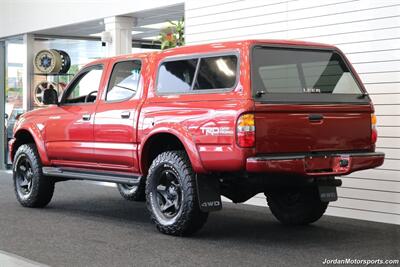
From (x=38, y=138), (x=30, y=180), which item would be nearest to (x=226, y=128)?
(x=38, y=138)

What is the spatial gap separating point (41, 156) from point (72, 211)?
0.82 m

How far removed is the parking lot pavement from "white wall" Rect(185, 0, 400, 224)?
28 centimetres

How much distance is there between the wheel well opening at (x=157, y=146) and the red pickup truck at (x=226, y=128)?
0.01 metres

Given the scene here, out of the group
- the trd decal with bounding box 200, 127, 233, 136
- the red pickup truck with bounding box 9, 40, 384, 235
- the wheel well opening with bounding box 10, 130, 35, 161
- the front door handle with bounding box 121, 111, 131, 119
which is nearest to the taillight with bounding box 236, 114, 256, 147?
the red pickup truck with bounding box 9, 40, 384, 235

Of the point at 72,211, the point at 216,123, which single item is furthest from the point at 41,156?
the point at 216,123

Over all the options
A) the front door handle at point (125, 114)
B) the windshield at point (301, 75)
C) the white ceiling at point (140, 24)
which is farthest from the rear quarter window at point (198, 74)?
the white ceiling at point (140, 24)

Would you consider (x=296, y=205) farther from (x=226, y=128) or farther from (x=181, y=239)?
(x=226, y=128)

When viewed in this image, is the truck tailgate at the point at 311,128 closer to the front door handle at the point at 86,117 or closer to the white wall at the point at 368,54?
the white wall at the point at 368,54

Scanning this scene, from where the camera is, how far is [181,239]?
6.54 metres

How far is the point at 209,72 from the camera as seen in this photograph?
256 inches

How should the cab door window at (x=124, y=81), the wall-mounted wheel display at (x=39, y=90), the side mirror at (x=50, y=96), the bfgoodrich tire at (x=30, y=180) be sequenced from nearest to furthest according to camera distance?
the cab door window at (x=124, y=81), the side mirror at (x=50, y=96), the bfgoodrich tire at (x=30, y=180), the wall-mounted wheel display at (x=39, y=90)

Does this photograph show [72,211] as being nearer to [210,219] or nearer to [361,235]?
[210,219]

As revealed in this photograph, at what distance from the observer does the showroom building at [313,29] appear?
7648 mm

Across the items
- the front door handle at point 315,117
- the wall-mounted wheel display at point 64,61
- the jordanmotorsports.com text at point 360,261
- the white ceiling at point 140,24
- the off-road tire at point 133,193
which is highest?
the white ceiling at point 140,24
